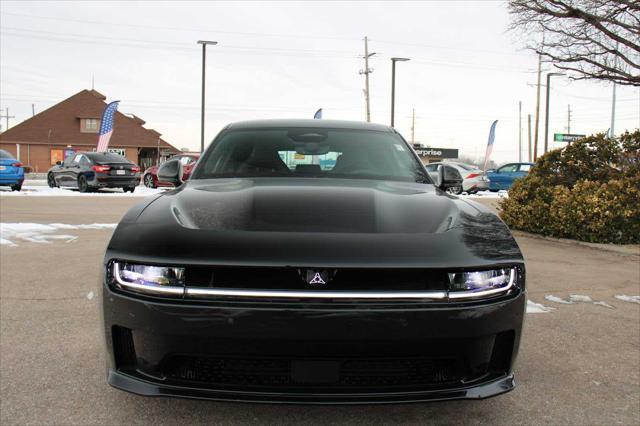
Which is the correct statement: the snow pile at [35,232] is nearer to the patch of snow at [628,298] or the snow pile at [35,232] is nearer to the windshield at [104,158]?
the patch of snow at [628,298]

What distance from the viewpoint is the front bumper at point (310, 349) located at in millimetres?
1977

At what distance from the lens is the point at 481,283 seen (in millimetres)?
2105

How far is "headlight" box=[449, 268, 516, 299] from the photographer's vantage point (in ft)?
6.75

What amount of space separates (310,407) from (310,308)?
0.98 meters

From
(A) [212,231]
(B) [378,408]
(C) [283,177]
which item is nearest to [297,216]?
(A) [212,231]

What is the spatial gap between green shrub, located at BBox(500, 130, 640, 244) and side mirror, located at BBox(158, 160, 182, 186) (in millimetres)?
6510

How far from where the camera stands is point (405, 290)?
202cm

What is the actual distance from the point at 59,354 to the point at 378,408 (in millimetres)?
2026

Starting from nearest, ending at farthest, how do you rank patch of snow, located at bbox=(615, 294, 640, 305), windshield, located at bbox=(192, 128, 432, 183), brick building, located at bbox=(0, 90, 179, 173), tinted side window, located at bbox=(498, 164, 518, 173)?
windshield, located at bbox=(192, 128, 432, 183) → patch of snow, located at bbox=(615, 294, 640, 305) → tinted side window, located at bbox=(498, 164, 518, 173) → brick building, located at bbox=(0, 90, 179, 173)

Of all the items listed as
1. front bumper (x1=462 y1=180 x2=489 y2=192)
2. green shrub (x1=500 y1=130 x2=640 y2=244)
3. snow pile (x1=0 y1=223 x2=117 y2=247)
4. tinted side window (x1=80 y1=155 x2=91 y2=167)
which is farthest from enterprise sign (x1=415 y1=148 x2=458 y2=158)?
snow pile (x1=0 y1=223 x2=117 y2=247)

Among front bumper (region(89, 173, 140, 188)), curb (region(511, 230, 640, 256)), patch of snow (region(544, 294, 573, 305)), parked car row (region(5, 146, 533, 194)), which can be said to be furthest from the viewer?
front bumper (region(89, 173, 140, 188))

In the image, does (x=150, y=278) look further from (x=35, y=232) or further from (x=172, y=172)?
(x=35, y=232)

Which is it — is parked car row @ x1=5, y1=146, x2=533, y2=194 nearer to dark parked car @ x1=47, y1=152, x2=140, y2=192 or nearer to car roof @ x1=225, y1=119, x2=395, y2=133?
dark parked car @ x1=47, y1=152, x2=140, y2=192

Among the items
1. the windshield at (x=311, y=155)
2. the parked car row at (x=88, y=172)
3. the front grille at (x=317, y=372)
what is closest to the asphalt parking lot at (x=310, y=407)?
the front grille at (x=317, y=372)
